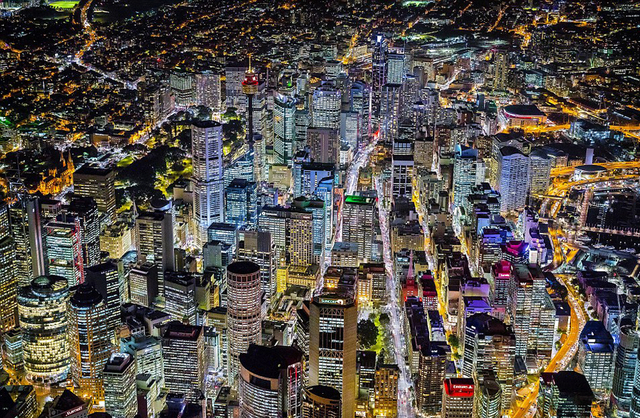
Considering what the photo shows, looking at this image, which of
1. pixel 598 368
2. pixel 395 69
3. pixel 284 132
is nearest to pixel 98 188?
pixel 284 132

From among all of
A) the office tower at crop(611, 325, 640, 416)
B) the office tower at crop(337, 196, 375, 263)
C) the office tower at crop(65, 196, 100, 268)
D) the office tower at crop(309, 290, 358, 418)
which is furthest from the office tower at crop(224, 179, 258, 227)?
the office tower at crop(611, 325, 640, 416)

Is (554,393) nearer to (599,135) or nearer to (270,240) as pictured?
(270,240)

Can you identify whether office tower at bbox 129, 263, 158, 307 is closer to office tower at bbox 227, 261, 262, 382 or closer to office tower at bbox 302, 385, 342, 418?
office tower at bbox 227, 261, 262, 382

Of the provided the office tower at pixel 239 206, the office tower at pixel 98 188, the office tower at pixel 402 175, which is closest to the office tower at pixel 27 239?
the office tower at pixel 98 188

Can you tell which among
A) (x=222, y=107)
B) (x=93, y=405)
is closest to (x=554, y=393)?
(x=93, y=405)

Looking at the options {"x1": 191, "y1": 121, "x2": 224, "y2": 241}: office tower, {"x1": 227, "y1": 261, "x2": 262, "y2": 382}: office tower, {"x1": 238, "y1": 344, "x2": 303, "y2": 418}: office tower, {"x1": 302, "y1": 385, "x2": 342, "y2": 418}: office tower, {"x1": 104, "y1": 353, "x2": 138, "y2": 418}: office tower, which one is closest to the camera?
{"x1": 302, "y1": 385, "x2": 342, "y2": 418}: office tower
